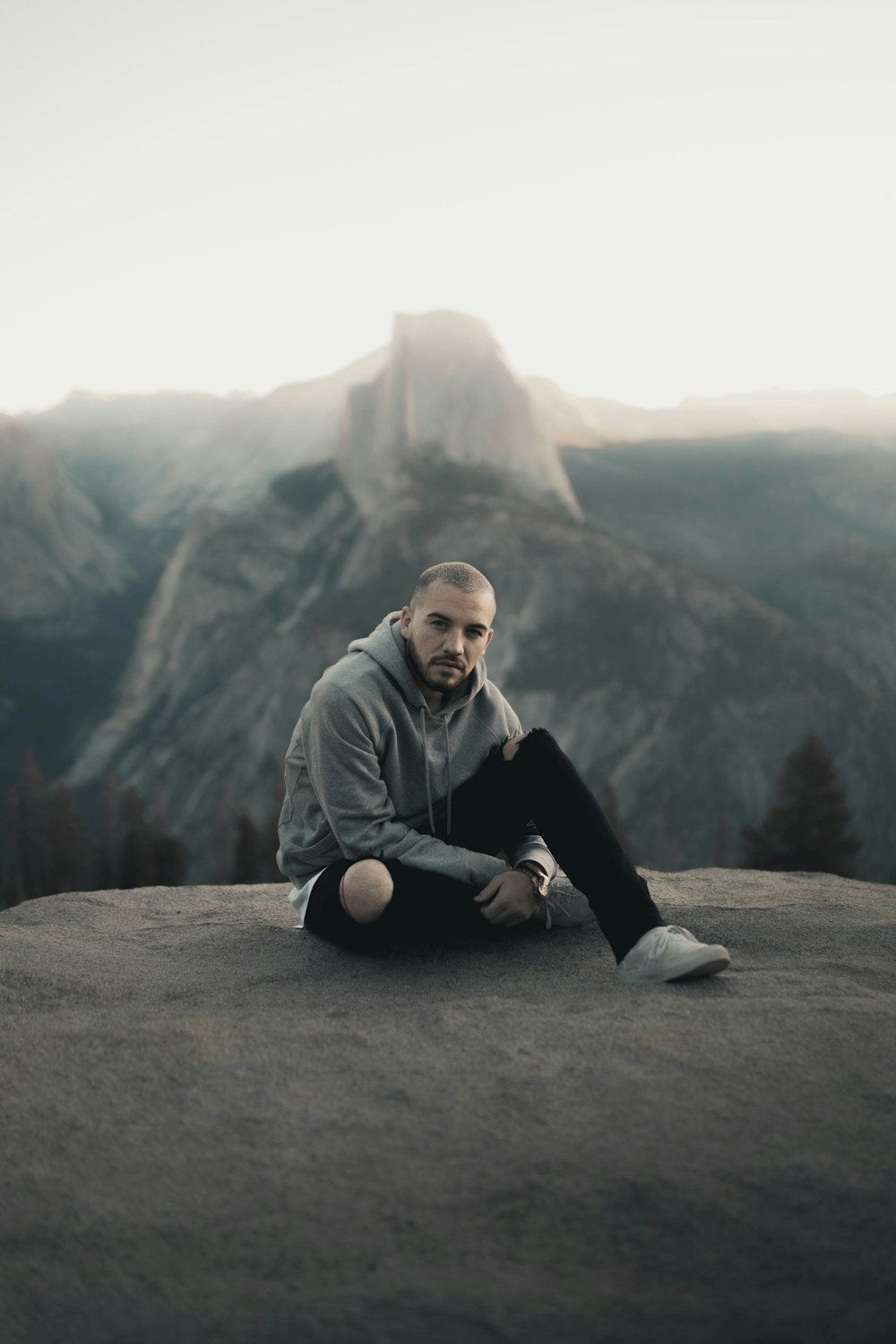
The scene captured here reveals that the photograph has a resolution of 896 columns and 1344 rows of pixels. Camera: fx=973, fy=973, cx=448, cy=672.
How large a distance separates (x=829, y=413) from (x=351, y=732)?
9539 centimetres

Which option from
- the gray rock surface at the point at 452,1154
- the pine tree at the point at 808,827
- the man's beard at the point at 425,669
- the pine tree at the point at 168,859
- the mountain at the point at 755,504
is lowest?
the pine tree at the point at 168,859

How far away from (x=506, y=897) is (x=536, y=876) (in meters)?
0.21

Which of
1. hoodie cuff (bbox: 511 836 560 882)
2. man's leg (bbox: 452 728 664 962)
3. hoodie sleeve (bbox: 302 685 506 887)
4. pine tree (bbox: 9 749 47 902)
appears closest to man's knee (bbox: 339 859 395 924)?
hoodie sleeve (bbox: 302 685 506 887)

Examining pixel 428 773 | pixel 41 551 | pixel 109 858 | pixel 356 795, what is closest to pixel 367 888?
pixel 356 795

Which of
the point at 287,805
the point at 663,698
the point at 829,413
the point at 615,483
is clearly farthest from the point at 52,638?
the point at 287,805

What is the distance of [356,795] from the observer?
4.59m

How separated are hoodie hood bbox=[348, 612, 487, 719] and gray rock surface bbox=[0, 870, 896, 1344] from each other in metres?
1.29

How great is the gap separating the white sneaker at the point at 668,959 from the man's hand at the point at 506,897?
52cm

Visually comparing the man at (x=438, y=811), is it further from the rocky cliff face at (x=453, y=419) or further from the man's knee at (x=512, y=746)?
the rocky cliff face at (x=453, y=419)

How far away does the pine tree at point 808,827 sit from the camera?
25953 millimetres

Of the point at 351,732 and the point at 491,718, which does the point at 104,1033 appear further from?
the point at 491,718

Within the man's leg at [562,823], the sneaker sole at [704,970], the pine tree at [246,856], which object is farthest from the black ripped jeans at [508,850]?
the pine tree at [246,856]

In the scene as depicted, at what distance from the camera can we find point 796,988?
412 centimetres

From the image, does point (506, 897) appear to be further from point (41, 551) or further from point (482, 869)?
point (41, 551)
